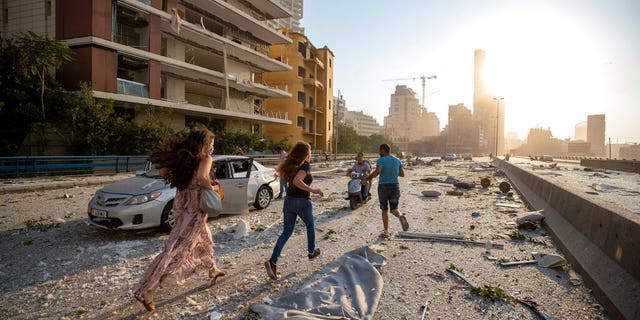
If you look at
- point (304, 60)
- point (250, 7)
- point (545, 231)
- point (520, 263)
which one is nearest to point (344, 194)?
point (545, 231)

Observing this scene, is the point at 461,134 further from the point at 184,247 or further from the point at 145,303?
the point at 145,303

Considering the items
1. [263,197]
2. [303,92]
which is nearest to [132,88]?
[263,197]

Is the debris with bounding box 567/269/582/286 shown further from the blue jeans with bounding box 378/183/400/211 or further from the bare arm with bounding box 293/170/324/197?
the bare arm with bounding box 293/170/324/197

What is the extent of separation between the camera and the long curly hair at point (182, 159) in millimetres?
3521

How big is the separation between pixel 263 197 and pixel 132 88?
19245 mm

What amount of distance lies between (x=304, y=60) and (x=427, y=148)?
118 meters

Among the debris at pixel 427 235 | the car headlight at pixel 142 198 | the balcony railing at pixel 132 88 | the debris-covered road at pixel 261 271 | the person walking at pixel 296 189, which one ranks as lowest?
the debris-covered road at pixel 261 271

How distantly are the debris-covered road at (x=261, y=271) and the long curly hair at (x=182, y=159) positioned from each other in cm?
140

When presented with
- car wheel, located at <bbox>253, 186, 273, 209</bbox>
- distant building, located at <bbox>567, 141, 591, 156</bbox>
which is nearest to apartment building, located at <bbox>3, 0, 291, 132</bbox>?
car wheel, located at <bbox>253, 186, 273, 209</bbox>

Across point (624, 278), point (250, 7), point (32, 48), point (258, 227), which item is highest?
point (250, 7)

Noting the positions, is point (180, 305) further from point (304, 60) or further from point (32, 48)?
point (304, 60)

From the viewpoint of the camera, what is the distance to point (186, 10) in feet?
97.1

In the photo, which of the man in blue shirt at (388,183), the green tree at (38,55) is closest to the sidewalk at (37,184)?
the green tree at (38,55)

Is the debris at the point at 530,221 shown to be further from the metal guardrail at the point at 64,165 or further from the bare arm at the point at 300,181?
the metal guardrail at the point at 64,165
